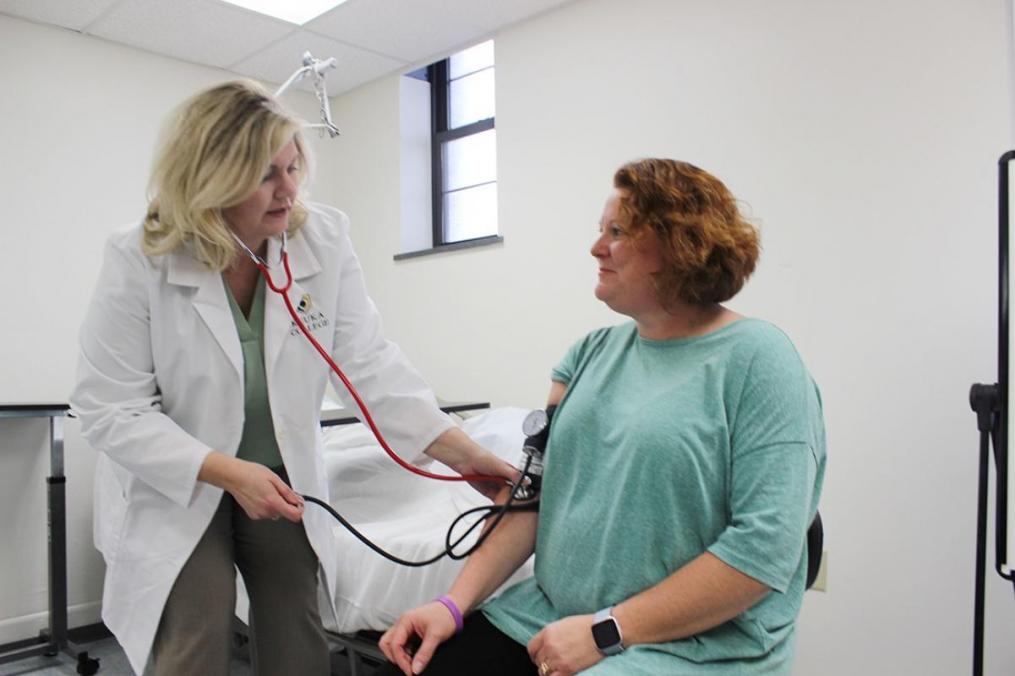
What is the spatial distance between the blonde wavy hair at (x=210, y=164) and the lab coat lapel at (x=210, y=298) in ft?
0.07

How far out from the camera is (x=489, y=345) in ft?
10.5

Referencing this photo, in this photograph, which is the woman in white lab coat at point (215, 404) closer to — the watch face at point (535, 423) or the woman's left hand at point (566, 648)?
the watch face at point (535, 423)

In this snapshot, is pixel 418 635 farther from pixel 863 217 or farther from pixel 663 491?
pixel 863 217

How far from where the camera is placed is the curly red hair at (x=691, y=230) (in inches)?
44.6

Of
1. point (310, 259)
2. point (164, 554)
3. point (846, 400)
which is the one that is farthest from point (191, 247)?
point (846, 400)

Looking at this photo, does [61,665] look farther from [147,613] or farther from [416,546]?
[147,613]

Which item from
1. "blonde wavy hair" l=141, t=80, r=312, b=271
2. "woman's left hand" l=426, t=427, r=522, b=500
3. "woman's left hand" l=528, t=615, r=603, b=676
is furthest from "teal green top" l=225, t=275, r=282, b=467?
"woman's left hand" l=528, t=615, r=603, b=676

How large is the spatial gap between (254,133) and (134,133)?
2291 millimetres

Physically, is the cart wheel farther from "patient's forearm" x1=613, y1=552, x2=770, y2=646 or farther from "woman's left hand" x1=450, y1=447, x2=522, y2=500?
"patient's forearm" x1=613, y1=552, x2=770, y2=646

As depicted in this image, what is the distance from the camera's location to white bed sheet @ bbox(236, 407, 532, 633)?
187 cm

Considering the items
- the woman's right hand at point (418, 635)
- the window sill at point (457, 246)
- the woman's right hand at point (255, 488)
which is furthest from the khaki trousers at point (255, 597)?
the window sill at point (457, 246)

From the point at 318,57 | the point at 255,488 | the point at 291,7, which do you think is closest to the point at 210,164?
the point at 255,488

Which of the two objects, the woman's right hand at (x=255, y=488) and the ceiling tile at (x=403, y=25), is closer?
the woman's right hand at (x=255, y=488)

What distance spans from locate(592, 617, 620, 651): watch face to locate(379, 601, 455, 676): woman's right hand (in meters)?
0.23
